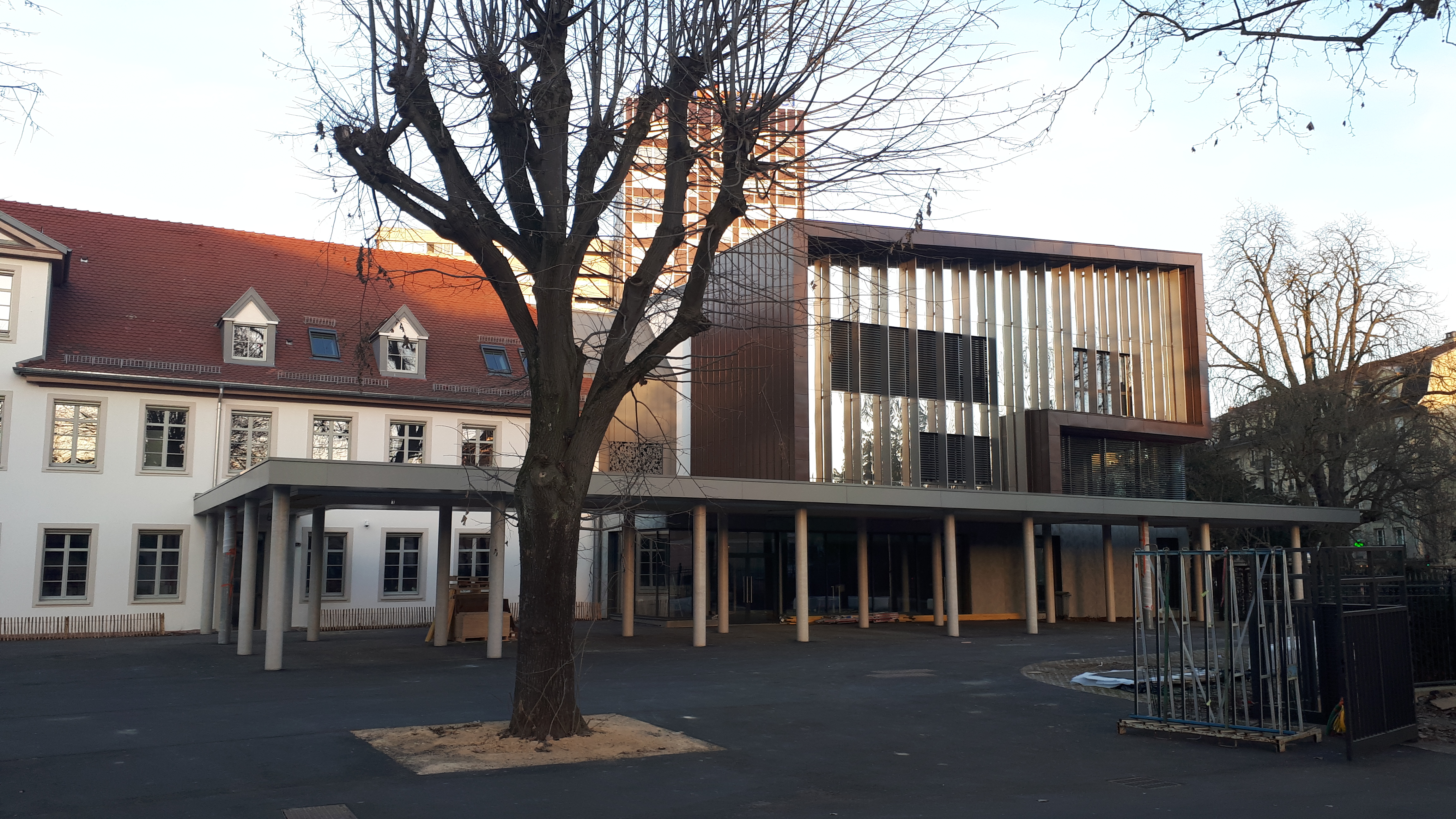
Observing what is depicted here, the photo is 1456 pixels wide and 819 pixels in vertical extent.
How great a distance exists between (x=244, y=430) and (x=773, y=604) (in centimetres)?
1500

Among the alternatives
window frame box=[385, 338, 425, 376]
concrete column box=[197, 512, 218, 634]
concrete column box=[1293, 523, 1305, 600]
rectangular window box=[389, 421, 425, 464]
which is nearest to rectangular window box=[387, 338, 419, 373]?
window frame box=[385, 338, 425, 376]

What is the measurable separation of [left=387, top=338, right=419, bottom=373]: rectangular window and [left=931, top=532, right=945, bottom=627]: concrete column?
621 inches

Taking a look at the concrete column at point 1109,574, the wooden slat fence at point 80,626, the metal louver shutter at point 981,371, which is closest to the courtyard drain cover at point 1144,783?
the metal louver shutter at point 981,371

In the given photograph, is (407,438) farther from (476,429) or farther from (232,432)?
(232,432)

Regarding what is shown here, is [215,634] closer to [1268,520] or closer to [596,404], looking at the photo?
[596,404]

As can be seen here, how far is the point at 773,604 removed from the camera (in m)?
30.9

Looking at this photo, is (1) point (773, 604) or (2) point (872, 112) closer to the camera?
(2) point (872, 112)

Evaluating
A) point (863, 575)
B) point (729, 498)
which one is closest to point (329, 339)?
point (729, 498)

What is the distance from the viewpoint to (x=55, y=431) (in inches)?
1048

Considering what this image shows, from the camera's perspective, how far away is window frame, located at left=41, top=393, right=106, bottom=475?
2641 cm

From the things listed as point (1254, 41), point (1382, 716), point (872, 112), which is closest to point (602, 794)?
point (872, 112)

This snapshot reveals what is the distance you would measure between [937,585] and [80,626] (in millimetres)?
21524

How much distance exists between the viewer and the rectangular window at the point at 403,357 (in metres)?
32.3

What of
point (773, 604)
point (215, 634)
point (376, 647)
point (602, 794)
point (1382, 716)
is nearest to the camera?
point (602, 794)
